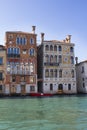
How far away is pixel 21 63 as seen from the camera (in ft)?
138

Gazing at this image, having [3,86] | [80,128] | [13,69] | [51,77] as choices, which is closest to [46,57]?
[51,77]

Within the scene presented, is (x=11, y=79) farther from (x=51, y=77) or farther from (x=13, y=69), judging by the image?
(x=51, y=77)

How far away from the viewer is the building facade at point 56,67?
144 feet

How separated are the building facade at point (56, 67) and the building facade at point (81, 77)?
2.49 metres

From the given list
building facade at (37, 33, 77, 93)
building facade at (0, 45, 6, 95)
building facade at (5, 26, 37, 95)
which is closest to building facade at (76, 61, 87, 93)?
building facade at (37, 33, 77, 93)

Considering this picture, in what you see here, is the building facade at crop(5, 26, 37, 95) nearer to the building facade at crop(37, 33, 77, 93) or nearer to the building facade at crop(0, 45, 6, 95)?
the building facade at crop(0, 45, 6, 95)

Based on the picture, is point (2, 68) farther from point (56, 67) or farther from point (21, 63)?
point (56, 67)

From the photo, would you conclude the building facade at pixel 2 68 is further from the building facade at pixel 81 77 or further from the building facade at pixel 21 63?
the building facade at pixel 81 77

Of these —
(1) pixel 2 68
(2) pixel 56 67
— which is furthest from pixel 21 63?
(2) pixel 56 67

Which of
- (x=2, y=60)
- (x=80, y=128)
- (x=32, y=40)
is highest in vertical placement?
(x=32, y=40)

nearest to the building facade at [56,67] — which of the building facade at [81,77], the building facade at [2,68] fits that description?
the building facade at [81,77]

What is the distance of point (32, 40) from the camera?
43438 millimetres

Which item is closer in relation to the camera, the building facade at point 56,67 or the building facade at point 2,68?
the building facade at point 2,68

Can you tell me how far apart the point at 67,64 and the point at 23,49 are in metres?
8.32
